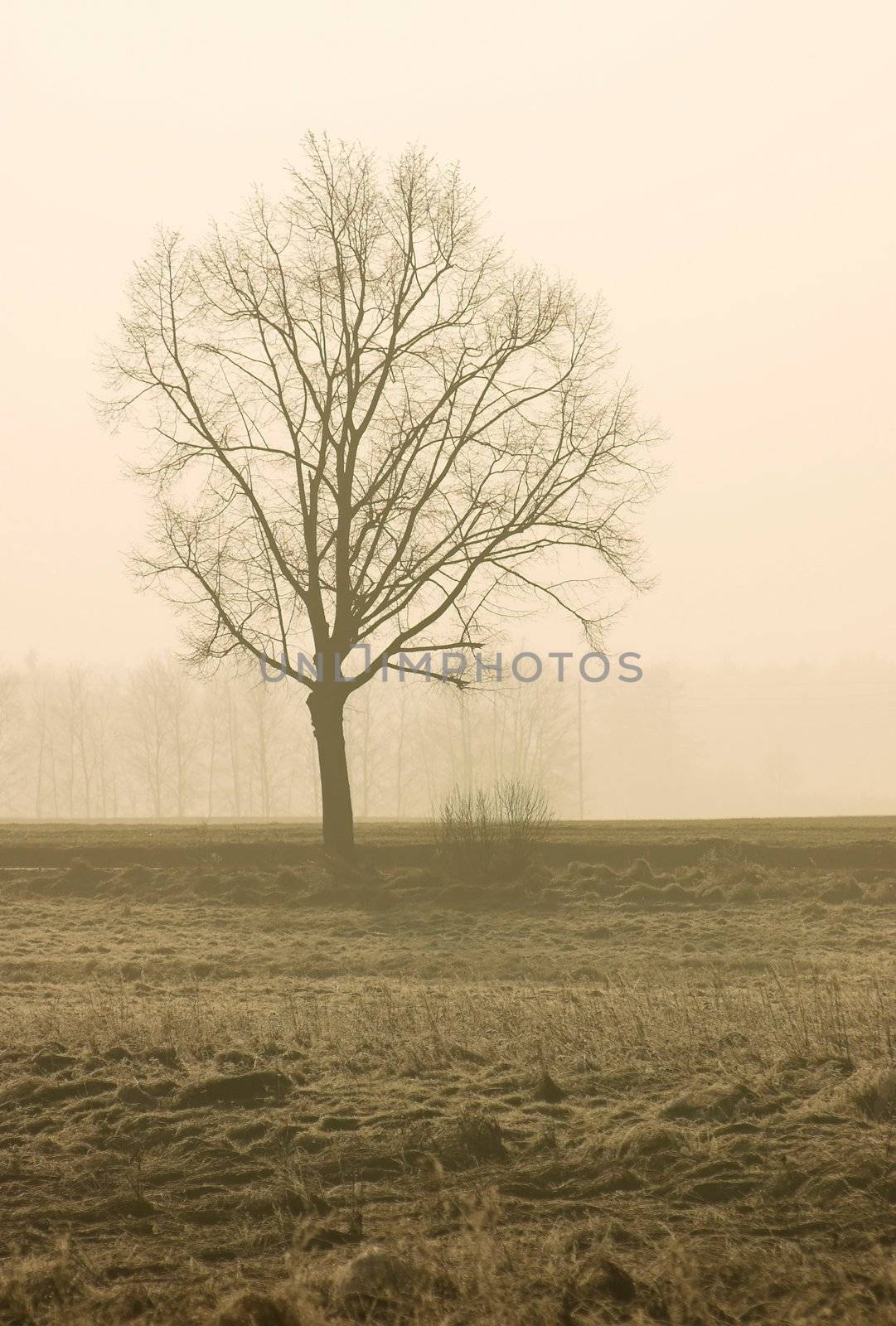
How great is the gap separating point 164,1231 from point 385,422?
18523mm

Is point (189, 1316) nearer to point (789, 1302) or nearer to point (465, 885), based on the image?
point (789, 1302)

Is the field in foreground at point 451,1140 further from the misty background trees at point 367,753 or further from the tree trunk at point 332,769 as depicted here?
the misty background trees at point 367,753

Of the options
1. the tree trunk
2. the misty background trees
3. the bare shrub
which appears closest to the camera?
the bare shrub

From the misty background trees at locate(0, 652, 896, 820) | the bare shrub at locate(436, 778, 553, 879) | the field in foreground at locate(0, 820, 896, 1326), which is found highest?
the misty background trees at locate(0, 652, 896, 820)

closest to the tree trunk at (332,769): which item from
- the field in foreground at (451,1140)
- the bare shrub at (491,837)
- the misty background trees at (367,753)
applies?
the bare shrub at (491,837)

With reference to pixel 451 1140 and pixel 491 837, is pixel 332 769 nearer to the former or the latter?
pixel 491 837

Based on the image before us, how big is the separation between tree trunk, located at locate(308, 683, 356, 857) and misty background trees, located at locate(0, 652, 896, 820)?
1858 inches

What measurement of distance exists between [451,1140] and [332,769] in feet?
53.7

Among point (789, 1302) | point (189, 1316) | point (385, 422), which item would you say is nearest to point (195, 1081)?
point (189, 1316)

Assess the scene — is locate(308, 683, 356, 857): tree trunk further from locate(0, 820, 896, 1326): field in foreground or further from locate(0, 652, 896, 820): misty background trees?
locate(0, 652, 896, 820): misty background trees

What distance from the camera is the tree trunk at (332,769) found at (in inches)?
900

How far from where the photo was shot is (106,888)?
21078 mm

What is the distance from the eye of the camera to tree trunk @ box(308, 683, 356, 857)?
2286cm

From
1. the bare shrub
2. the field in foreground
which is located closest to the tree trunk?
the bare shrub
